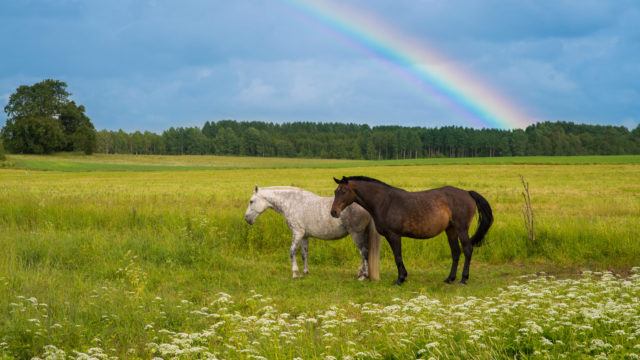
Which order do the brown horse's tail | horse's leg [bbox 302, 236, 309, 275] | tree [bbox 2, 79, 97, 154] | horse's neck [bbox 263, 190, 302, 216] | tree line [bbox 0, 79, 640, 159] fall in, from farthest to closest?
tree line [bbox 0, 79, 640, 159] < tree [bbox 2, 79, 97, 154] < horse's neck [bbox 263, 190, 302, 216] < horse's leg [bbox 302, 236, 309, 275] < the brown horse's tail

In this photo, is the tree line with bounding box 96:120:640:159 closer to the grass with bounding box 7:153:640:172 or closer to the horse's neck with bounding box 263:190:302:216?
the grass with bounding box 7:153:640:172

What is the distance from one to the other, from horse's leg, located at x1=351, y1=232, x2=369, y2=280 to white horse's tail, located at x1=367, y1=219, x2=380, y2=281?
0.12 m

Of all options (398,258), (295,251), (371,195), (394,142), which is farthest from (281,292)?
(394,142)

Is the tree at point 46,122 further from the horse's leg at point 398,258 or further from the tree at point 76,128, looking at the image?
the horse's leg at point 398,258

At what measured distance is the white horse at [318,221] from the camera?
12.7 m

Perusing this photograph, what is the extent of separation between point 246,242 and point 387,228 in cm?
567

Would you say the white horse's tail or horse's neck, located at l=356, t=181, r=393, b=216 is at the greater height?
horse's neck, located at l=356, t=181, r=393, b=216

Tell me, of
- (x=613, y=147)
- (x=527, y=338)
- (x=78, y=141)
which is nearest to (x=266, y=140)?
(x=78, y=141)

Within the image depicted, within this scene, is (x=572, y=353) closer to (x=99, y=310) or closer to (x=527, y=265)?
(x=99, y=310)

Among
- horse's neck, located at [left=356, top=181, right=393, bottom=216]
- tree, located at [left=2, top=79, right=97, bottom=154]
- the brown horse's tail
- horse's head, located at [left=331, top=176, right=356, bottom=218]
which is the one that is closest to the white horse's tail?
horse's neck, located at [left=356, top=181, right=393, bottom=216]

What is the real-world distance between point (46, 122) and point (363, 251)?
97457 millimetres

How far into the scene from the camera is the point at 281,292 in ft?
37.3

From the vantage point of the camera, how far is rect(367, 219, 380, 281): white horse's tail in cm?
1244

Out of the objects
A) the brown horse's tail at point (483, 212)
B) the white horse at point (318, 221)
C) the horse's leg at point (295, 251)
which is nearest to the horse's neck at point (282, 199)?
the white horse at point (318, 221)
